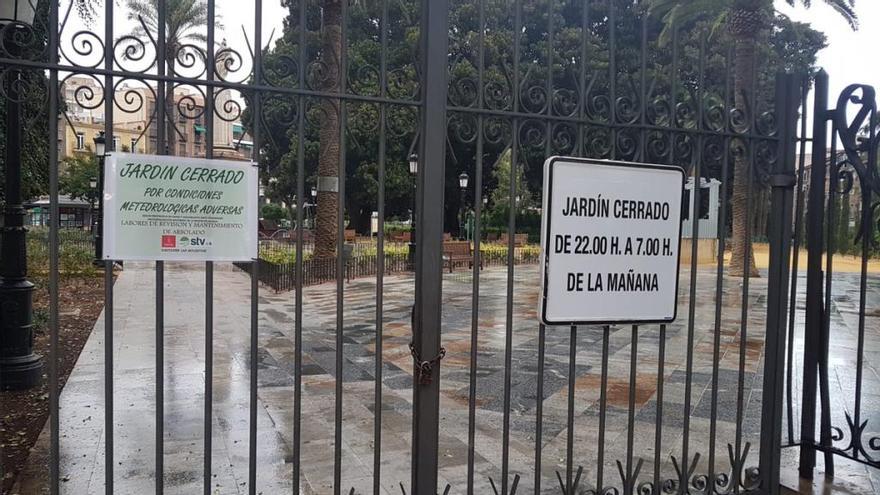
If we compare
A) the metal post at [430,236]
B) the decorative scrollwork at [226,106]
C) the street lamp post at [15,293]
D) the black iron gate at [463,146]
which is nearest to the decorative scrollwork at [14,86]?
the black iron gate at [463,146]

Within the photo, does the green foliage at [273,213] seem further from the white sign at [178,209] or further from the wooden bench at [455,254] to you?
the white sign at [178,209]

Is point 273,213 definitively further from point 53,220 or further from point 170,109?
point 53,220

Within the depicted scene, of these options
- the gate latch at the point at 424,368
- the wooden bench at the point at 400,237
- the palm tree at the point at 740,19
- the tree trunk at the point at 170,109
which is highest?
the palm tree at the point at 740,19

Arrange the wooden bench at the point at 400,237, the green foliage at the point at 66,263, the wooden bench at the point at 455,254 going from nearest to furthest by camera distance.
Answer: the green foliage at the point at 66,263 < the wooden bench at the point at 455,254 < the wooden bench at the point at 400,237

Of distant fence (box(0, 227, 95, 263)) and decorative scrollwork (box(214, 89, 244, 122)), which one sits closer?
decorative scrollwork (box(214, 89, 244, 122))

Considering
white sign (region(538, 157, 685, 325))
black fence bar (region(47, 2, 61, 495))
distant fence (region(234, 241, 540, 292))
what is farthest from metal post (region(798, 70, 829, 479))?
distant fence (region(234, 241, 540, 292))

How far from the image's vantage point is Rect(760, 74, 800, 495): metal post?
12.3ft

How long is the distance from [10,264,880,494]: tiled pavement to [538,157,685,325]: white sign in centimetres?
121

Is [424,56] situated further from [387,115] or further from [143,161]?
[143,161]

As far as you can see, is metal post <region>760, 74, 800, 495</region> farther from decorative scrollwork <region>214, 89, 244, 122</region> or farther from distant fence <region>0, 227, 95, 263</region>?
distant fence <region>0, 227, 95, 263</region>

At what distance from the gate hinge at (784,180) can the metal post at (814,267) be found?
0.45 meters

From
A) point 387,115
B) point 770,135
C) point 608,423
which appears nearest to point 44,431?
point 387,115

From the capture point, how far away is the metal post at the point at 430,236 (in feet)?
9.49

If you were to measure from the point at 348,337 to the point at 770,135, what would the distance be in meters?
7.08
